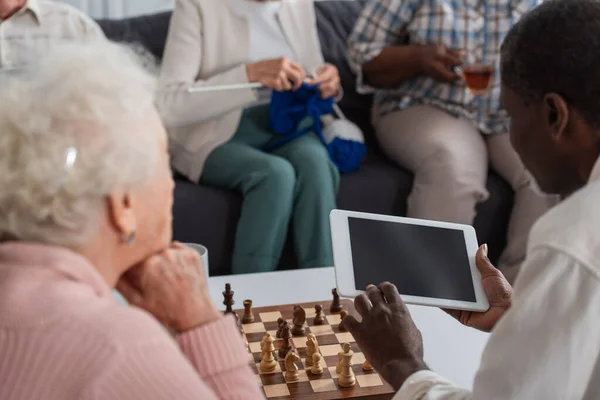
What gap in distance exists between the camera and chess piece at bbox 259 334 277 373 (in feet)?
4.78

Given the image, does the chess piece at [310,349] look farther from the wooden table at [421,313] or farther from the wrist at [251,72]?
the wrist at [251,72]

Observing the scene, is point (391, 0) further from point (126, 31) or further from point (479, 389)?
point (479, 389)

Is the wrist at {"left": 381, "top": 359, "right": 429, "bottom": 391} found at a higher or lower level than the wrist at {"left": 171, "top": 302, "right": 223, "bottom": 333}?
lower

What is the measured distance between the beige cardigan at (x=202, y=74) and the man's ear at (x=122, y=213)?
166 centimetres

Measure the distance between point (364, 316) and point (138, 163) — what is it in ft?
1.96

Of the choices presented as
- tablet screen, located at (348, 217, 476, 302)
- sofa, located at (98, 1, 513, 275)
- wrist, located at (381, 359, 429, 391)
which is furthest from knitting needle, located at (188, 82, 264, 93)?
wrist, located at (381, 359, 429, 391)

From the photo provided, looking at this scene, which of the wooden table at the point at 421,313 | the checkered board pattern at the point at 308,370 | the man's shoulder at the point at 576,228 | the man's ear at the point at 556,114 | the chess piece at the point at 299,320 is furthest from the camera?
the chess piece at the point at 299,320

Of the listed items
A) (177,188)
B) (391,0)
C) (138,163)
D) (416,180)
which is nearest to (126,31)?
(177,188)

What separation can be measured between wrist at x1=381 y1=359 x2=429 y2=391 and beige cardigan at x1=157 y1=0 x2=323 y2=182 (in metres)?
1.44

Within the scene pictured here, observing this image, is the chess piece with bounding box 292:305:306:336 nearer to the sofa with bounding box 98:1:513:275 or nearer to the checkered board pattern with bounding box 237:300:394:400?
the checkered board pattern with bounding box 237:300:394:400

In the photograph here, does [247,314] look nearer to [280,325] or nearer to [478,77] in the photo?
[280,325]

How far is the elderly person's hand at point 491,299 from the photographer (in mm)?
1460

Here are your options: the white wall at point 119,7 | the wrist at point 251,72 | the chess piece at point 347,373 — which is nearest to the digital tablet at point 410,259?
the chess piece at point 347,373

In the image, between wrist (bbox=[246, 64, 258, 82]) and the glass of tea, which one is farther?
wrist (bbox=[246, 64, 258, 82])
